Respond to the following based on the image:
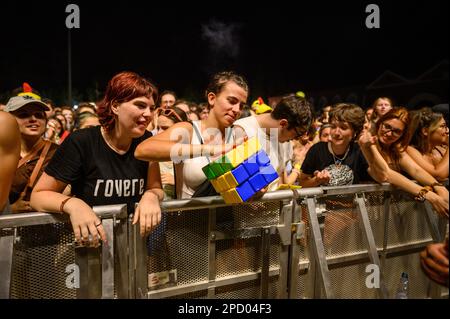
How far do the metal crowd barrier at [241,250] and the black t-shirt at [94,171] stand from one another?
0.21 metres

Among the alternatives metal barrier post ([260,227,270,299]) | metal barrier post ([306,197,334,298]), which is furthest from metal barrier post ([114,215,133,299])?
metal barrier post ([306,197,334,298])

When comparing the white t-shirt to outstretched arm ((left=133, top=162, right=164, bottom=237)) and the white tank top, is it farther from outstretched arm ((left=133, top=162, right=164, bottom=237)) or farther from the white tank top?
outstretched arm ((left=133, top=162, right=164, bottom=237))

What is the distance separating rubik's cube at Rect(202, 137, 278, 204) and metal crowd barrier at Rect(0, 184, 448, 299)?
19 cm

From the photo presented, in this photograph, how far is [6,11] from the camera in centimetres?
2541

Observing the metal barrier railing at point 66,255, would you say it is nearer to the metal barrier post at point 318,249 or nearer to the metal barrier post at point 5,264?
the metal barrier post at point 5,264

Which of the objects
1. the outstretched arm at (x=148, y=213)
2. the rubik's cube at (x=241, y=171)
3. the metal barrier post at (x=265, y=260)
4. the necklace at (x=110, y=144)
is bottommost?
the metal barrier post at (x=265, y=260)

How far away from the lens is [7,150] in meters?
1.85

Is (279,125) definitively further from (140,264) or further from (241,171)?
(140,264)

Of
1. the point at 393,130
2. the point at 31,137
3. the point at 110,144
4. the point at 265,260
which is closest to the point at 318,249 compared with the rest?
the point at 265,260

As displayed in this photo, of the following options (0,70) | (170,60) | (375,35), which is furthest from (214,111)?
(170,60)

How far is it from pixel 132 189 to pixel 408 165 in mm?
2188

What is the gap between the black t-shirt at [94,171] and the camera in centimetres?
197

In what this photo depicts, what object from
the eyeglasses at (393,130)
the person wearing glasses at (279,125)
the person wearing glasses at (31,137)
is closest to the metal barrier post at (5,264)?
the person wearing glasses at (31,137)

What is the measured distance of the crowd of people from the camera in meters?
1.87
